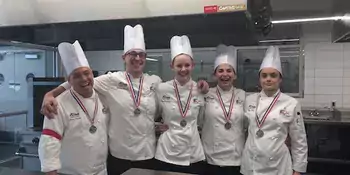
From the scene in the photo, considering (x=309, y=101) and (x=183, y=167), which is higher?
(x=309, y=101)

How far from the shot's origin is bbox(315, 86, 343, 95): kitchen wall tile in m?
3.03

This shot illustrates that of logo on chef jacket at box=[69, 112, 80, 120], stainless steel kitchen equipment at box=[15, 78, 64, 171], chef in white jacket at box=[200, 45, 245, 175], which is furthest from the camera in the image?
stainless steel kitchen equipment at box=[15, 78, 64, 171]

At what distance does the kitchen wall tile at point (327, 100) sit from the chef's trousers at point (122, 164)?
200 cm

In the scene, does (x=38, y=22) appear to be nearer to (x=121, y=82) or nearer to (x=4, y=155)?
(x=121, y=82)

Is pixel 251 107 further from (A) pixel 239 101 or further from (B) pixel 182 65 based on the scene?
(B) pixel 182 65

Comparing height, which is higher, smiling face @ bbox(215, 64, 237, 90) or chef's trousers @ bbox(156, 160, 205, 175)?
smiling face @ bbox(215, 64, 237, 90)

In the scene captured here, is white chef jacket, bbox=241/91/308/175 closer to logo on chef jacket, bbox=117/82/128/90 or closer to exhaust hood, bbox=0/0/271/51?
exhaust hood, bbox=0/0/271/51

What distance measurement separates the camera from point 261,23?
64.1 inches

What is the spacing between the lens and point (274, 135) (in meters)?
1.56

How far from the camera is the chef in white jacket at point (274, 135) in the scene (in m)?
1.56

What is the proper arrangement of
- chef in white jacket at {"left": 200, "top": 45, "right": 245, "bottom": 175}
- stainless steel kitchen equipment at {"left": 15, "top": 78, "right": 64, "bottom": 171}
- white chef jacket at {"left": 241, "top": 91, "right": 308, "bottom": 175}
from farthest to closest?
1. stainless steel kitchen equipment at {"left": 15, "top": 78, "right": 64, "bottom": 171}
2. chef in white jacket at {"left": 200, "top": 45, "right": 245, "bottom": 175}
3. white chef jacket at {"left": 241, "top": 91, "right": 308, "bottom": 175}

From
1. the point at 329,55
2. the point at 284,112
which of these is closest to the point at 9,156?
the point at 284,112

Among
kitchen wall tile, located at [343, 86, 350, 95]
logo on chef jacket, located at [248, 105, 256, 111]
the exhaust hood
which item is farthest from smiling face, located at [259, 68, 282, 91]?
kitchen wall tile, located at [343, 86, 350, 95]

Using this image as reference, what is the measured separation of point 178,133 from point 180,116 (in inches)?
3.3
